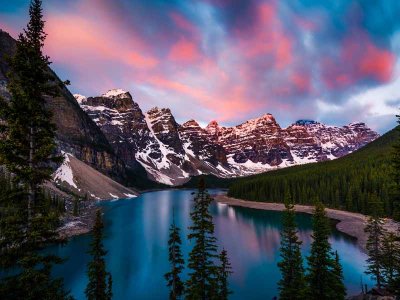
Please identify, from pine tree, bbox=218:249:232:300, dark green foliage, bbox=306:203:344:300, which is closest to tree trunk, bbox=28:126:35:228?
pine tree, bbox=218:249:232:300

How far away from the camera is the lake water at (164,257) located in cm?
4806

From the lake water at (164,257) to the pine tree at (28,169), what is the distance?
17989 millimetres

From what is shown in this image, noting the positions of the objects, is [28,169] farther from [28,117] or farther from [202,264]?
[202,264]

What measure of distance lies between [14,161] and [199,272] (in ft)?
47.9

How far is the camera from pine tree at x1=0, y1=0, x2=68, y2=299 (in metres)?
12.5

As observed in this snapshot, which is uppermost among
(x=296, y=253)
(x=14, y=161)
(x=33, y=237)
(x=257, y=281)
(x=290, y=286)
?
(x=14, y=161)

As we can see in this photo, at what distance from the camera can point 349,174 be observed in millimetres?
142500

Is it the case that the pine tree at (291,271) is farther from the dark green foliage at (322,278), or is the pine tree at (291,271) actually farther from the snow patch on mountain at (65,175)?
the snow patch on mountain at (65,175)

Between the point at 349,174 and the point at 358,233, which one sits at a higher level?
the point at 349,174

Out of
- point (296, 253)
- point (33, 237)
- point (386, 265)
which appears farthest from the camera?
point (386, 265)

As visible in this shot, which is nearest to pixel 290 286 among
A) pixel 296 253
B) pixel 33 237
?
pixel 296 253

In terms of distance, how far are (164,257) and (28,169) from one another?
2259 inches

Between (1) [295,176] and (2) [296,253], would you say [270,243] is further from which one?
(1) [295,176]

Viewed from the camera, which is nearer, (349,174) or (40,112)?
(40,112)
